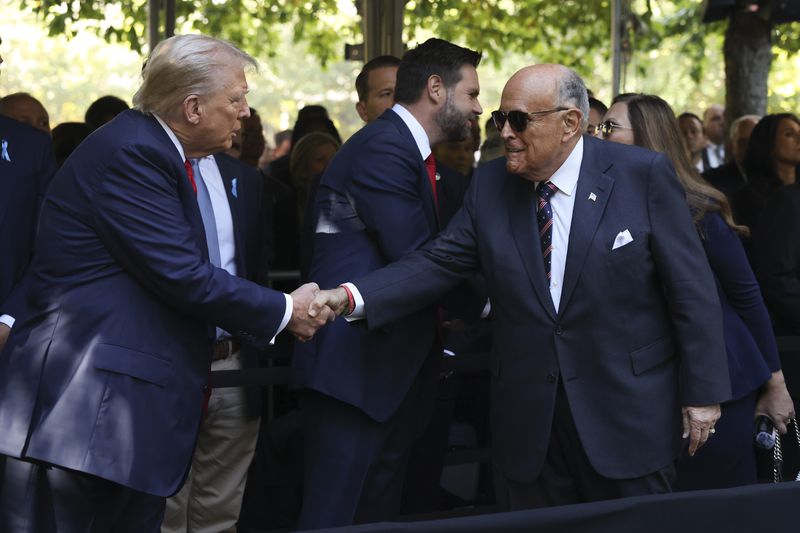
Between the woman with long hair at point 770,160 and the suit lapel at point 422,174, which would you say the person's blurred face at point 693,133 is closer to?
the woman with long hair at point 770,160

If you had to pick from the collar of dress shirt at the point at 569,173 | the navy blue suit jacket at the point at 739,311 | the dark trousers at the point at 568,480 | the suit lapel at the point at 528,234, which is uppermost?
the collar of dress shirt at the point at 569,173

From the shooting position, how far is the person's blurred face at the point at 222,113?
11.2 ft

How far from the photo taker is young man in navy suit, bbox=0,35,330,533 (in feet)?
10.5

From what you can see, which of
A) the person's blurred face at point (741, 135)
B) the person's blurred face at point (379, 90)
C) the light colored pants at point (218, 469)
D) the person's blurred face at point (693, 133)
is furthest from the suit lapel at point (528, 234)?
the person's blurred face at point (693, 133)

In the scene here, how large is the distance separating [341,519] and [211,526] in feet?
3.65

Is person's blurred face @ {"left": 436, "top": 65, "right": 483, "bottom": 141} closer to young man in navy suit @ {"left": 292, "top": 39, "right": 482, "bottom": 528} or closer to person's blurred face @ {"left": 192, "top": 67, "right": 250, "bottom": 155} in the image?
young man in navy suit @ {"left": 292, "top": 39, "right": 482, "bottom": 528}

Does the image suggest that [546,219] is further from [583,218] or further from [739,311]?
[739,311]

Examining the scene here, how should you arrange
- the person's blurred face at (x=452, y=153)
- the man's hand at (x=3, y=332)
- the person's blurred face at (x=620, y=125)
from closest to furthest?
the man's hand at (x=3, y=332), the person's blurred face at (x=620, y=125), the person's blurred face at (x=452, y=153)

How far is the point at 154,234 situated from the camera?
127 inches

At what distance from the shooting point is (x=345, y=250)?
13.5ft

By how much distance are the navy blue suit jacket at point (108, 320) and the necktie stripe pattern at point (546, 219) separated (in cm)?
104

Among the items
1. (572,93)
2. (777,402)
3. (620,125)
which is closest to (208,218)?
(572,93)

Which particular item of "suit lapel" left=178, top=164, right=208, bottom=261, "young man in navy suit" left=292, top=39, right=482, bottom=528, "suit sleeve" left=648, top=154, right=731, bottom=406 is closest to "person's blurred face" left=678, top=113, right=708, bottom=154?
"young man in navy suit" left=292, top=39, right=482, bottom=528

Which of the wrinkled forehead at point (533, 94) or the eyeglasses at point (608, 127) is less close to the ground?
the wrinkled forehead at point (533, 94)
